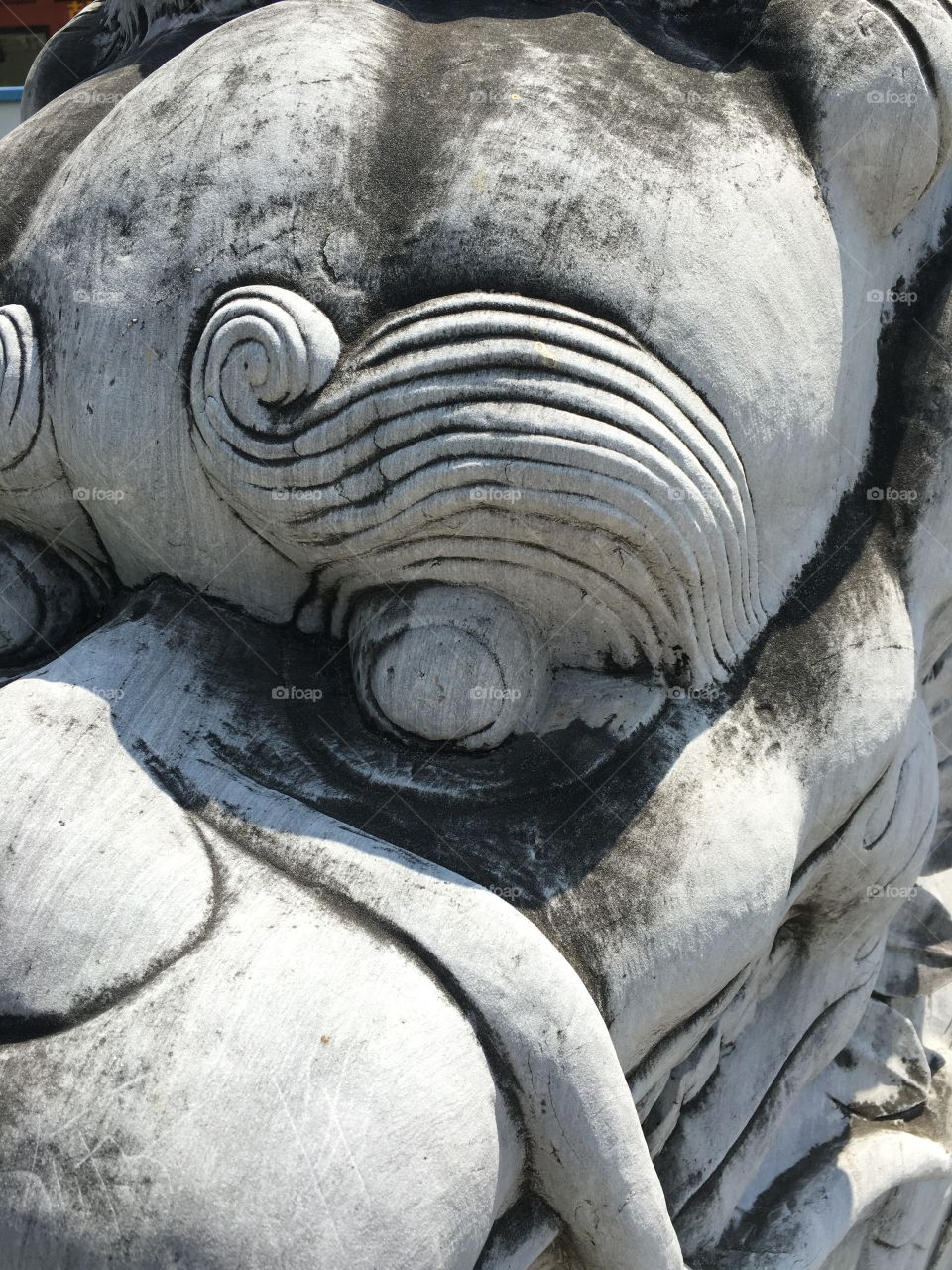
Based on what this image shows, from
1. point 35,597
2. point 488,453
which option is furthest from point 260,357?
point 35,597

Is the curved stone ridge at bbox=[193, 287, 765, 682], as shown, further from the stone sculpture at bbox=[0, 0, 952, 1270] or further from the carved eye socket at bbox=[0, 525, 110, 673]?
the carved eye socket at bbox=[0, 525, 110, 673]

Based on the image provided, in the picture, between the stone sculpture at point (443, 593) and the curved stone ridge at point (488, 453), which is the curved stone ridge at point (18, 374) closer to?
the stone sculpture at point (443, 593)

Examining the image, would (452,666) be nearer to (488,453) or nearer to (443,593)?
(443,593)

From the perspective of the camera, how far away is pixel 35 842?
1.52m

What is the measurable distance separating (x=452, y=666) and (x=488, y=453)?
0.28 m

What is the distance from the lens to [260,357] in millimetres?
1571

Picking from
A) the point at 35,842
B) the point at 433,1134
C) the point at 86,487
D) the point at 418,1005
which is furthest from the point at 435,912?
the point at 86,487

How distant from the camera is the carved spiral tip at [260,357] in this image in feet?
5.12

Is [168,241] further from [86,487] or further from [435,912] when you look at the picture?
[435,912]

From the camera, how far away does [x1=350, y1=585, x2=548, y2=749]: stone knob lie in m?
1.64

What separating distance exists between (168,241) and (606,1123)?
Answer: 1210 millimetres

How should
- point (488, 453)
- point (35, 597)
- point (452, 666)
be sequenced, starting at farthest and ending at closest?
point (35, 597) < point (452, 666) < point (488, 453)

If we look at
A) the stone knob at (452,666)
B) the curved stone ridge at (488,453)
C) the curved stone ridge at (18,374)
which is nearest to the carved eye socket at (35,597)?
the curved stone ridge at (18,374)

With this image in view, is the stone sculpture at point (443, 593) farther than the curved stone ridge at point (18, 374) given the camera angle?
No
